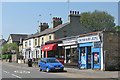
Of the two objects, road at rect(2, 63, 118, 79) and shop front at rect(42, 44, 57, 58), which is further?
shop front at rect(42, 44, 57, 58)

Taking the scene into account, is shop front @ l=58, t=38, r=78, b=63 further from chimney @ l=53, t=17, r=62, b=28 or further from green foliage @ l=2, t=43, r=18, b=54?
green foliage @ l=2, t=43, r=18, b=54

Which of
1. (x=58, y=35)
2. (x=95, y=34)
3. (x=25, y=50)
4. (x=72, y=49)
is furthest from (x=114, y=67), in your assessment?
(x=25, y=50)

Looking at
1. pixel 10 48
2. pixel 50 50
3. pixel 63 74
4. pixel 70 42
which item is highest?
pixel 10 48

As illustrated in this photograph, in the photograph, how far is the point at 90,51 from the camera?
42062mm

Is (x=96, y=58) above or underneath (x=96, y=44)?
underneath

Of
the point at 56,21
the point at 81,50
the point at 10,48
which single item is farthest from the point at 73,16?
the point at 10,48

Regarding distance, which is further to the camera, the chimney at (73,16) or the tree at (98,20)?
the tree at (98,20)

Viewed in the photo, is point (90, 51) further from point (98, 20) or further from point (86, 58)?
point (98, 20)

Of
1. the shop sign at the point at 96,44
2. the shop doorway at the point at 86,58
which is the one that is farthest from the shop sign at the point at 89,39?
the shop doorway at the point at 86,58

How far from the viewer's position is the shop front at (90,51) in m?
39.3

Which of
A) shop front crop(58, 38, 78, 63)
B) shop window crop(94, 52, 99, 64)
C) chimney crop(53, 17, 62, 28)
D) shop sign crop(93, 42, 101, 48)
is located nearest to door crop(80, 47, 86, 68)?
shop front crop(58, 38, 78, 63)

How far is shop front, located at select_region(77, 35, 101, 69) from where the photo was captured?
39.3 metres

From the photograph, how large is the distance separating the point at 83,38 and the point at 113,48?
588 cm

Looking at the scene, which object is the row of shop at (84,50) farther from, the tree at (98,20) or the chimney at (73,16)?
the tree at (98,20)
